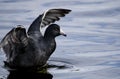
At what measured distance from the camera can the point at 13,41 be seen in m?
11.7

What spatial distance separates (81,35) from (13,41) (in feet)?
11.5

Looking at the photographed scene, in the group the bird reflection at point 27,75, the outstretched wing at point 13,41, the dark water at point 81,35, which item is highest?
the outstretched wing at point 13,41

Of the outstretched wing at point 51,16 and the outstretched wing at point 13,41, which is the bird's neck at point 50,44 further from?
the outstretched wing at point 51,16

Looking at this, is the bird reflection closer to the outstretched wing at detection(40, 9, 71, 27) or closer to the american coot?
the american coot

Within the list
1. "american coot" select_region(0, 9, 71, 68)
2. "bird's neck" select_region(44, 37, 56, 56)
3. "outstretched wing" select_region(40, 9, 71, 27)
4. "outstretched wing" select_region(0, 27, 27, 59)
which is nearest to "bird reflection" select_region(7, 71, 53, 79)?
"american coot" select_region(0, 9, 71, 68)

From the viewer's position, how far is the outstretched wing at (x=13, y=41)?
11461 mm

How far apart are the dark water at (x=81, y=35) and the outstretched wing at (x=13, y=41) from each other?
16.6 inches

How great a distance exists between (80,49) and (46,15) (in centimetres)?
109

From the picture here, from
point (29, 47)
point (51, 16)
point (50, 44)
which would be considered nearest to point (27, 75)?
point (29, 47)

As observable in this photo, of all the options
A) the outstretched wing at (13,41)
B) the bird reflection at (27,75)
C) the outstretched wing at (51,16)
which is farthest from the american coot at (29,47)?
the outstretched wing at (51,16)

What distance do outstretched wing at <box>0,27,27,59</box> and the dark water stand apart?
1.38ft

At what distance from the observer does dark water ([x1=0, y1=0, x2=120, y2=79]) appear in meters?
12.2

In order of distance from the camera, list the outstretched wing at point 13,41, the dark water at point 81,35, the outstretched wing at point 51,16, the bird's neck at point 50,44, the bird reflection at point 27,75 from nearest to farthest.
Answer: the outstretched wing at point 13,41 → the bird reflection at point 27,75 → the dark water at point 81,35 → the bird's neck at point 50,44 → the outstretched wing at point 51,16

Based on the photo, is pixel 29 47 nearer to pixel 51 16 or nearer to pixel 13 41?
pixel 13 41
